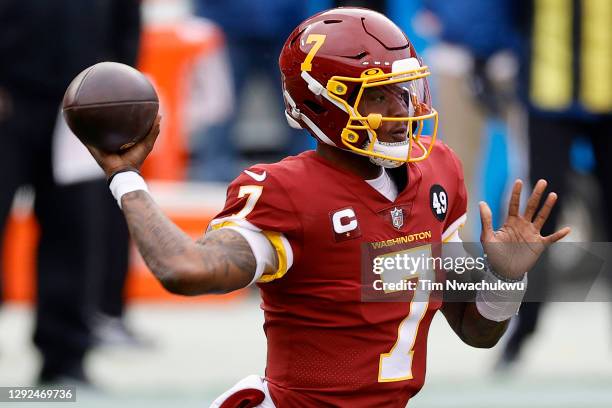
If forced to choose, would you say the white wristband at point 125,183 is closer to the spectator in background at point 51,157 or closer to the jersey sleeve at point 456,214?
the jersey sleeve at point 456,214

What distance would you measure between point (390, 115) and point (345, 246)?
1.05ft

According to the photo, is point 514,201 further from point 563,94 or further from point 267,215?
point 563,94

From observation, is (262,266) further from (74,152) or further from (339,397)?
(74,152)

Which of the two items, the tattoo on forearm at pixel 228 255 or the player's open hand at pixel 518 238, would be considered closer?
the tattoo on forearm at pixel 228 255

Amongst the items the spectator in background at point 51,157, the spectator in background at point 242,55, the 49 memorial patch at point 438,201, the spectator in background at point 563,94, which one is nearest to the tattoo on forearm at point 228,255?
the 49 memorial patch at point 438,201

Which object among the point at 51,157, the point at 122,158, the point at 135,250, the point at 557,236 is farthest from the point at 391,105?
the point at 135,250

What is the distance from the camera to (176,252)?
10.2 feet

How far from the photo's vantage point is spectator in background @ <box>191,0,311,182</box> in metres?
9.51

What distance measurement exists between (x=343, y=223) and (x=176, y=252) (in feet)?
1.54

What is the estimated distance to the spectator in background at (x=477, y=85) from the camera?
7203mm

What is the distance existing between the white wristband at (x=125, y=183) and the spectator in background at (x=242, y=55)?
568 centimetres

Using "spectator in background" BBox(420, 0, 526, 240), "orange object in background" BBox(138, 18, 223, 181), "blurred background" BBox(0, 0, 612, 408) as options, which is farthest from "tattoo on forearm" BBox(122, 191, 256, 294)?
"orange object in background" BBox(138, 18, 223, 181)

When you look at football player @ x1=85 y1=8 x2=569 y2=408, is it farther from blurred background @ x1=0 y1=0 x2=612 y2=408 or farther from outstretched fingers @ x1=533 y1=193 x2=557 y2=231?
blurred background @ x1=0 y1=0 x2=612 y2=408

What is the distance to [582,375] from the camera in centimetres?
671
